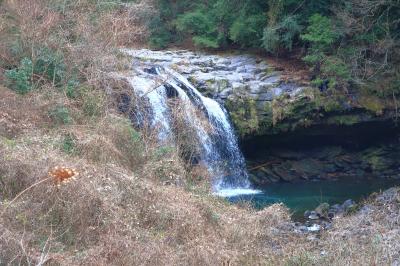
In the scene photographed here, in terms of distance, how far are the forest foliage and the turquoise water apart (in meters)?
2.32

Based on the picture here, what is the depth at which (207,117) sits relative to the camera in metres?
15.2

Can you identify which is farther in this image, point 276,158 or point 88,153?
point 276,158

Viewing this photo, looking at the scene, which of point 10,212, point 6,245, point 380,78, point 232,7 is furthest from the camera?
point 232,7

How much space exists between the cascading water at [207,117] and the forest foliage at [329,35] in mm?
2731

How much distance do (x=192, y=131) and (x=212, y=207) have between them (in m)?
3.36

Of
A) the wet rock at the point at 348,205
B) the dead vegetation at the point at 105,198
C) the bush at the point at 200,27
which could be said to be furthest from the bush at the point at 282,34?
the dead vegetation at the point at 105,198

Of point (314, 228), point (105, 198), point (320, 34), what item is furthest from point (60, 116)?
point (320, 34)

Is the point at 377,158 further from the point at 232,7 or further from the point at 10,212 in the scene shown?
the point at 10,212

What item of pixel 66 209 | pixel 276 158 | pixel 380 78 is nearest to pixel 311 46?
pixel 380 78

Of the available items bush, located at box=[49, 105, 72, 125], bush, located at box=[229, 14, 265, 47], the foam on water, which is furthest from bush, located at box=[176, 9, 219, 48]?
bush, located at box=[49, 105, 72, 125]

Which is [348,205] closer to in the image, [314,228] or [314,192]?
[314,228]

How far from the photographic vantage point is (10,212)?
7.30 meters

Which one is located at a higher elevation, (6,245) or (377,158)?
(6,245)

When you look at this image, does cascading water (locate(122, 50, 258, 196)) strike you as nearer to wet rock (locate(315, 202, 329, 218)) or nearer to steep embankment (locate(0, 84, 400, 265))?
wet rock (locate(315, 202, 329, 218))
